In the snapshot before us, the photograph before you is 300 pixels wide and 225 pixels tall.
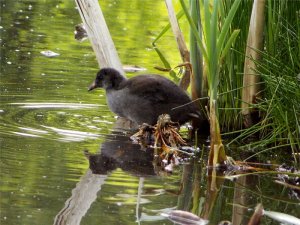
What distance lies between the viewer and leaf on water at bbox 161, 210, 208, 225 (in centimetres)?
498

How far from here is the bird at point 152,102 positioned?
736 centimetres

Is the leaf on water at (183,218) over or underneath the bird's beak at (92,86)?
underneath

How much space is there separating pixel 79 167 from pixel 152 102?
1.45 metres

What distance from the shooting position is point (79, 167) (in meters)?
6.08

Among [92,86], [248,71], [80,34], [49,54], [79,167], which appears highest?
[80,34]

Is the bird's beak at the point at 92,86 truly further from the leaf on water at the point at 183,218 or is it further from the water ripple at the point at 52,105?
the leaf on water at the point at 183,218

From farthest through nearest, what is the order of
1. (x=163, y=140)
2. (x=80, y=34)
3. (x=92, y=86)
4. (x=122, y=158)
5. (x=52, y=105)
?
(x=80, y=34), (x=92, y=86), (x=52, y=105), (x=163, y=140), (x=122, y=158)

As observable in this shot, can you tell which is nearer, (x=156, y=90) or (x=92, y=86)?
(x=156, y=90)

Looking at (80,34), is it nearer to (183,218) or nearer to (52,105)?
(52,105)

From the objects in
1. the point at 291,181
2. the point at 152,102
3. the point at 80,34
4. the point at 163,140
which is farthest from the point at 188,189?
the point at 80,34

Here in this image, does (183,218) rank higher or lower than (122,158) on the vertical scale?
lower

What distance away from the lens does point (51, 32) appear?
37.3ft

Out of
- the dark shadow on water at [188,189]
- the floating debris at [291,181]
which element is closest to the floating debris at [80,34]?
the dark shadow on water at [188,189]

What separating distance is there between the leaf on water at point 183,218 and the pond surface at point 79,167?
0.06 metres
